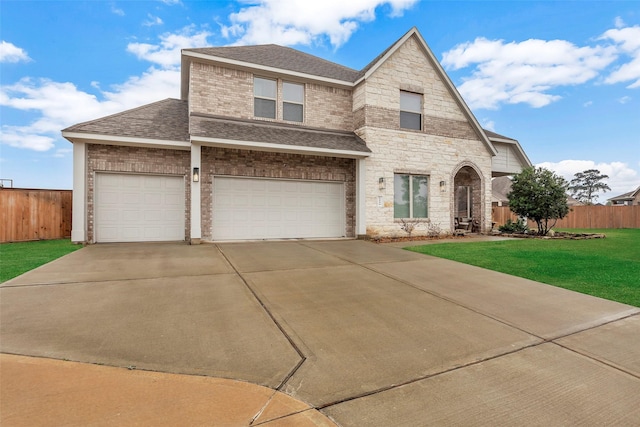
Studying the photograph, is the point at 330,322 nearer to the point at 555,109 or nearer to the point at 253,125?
the point at 253,125

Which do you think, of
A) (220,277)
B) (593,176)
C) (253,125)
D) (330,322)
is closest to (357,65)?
(253,125)

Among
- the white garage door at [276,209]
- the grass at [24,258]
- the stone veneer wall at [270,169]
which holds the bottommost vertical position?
the grass at [24,258]

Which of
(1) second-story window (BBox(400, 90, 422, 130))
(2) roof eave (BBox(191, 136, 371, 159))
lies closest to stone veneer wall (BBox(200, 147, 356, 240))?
(2) roof eave (BBox(191, 136, 371, 159))

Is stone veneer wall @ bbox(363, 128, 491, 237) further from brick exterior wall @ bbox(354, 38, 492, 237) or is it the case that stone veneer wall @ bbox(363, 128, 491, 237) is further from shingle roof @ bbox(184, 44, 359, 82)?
shingle roof @ bbox(184, 44, 359, 82)

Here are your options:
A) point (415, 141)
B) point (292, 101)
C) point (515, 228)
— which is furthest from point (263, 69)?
point (515, 228)

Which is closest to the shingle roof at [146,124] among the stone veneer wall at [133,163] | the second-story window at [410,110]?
the stone veneer wall at [133,163]

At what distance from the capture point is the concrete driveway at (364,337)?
218 centimetres

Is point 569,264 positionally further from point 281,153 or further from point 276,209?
point 281,153

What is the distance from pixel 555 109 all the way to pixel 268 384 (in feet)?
94.0

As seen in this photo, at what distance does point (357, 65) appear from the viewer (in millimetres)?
16734

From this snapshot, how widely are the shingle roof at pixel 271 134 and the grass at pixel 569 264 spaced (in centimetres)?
472

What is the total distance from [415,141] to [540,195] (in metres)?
5.86

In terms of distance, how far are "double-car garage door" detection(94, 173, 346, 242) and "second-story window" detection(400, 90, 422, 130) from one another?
421 centimetres

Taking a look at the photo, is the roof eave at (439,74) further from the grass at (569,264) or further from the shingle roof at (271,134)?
the grass at (569,264)
